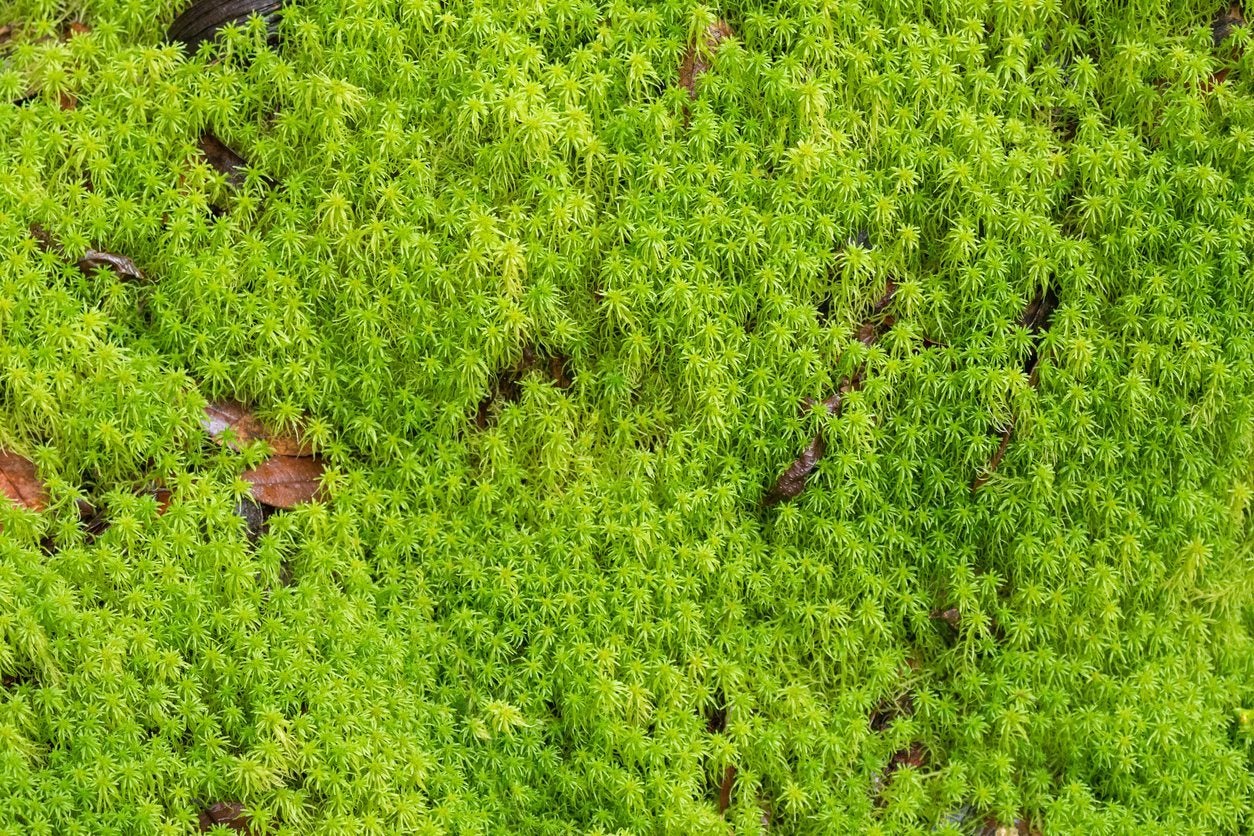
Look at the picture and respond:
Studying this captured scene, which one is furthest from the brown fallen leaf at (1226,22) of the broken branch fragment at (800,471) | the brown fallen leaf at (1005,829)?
the brown fallen leaf at (1005,829)

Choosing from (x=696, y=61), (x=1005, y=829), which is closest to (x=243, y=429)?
(x=696, y=61)

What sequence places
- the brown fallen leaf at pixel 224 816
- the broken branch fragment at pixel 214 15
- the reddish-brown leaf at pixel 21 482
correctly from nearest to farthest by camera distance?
1. the brown fallen leaf at pixel 224 816
2. the reddish-brown leaf at pixel 21 482
3. the broken branch fragment at pixel 214 15

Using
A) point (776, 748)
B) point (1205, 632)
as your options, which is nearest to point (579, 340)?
point (776, 748)

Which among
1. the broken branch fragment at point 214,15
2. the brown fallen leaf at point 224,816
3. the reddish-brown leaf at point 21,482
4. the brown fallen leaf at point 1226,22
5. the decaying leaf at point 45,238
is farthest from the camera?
the brown fallen leaf at point 1226,22

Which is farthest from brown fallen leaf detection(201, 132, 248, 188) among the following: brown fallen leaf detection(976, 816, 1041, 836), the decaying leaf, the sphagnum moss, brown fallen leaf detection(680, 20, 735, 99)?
brown fallen leaf detection(976, 816, 1041, 836)

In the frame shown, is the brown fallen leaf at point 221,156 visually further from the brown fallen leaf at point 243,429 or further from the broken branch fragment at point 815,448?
the broken branch fragment at point 815,448

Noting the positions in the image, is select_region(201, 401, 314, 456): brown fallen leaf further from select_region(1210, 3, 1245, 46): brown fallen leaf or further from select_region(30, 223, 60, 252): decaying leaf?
select_region(1210, 3, 1245, 46): brown fallen leaf
